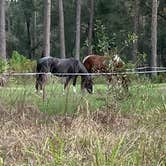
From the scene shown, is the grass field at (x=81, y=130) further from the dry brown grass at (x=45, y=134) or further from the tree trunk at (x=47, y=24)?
the tree trunk at (x=47, y=24)

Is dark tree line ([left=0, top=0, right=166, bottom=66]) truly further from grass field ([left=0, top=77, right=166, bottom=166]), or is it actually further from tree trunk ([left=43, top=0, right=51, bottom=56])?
grass field ([left=0, top=77, right=166, bottom=166])

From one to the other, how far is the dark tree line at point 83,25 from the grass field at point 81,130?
2061 centimetres

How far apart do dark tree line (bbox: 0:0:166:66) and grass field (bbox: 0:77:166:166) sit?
20.6m

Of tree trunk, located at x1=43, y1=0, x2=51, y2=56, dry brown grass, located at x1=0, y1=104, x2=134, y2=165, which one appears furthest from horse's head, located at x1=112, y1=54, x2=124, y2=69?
tree trunk, located at x1=43, y1=0, x2=51, y2=56

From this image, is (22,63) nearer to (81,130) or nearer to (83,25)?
(81,130)

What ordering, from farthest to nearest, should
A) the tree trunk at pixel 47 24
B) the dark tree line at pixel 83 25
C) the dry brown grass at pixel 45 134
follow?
1. the dark tree line at pixel 83 25
2. the tree trunk at pixel 47 24
3. the dry brown grass at pixel 45 134

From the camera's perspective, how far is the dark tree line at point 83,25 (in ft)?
135

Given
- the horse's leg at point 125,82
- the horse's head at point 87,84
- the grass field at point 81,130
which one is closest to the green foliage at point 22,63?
the horse's head at point 87,84

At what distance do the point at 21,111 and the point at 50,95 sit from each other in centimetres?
177

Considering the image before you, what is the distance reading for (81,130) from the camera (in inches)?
305

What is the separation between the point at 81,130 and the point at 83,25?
1883 inches

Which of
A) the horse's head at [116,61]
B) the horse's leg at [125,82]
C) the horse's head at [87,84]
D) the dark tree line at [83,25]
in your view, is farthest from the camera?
the dark tree line at [83,25]

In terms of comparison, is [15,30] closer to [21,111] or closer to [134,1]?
[134,1]

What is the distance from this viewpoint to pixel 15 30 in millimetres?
65438
